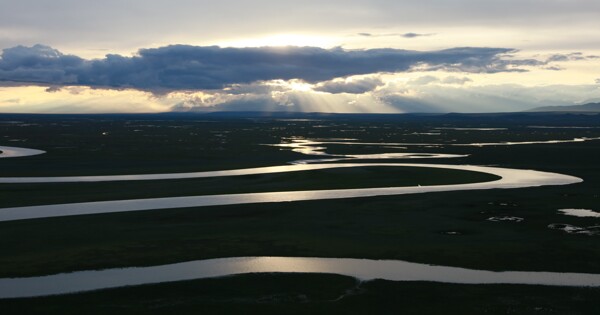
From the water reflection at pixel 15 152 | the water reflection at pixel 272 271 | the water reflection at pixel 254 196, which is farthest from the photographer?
the water reflection at pixel 15 152

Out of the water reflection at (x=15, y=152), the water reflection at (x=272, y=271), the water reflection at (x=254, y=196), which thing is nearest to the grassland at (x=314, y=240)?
the water reflection at (x=272, y=271)

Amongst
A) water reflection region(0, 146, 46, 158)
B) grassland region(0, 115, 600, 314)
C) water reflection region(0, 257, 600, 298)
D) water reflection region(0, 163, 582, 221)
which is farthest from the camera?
water reflection region(0, 146, 46, 158)

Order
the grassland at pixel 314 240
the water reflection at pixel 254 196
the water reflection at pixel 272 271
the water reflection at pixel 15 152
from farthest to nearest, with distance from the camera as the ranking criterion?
1. the water reflection at pixel 15 152
2. the water reflection at pixel 254 196
3. the water reflection at pixel 272 271
4. the grassland at pixel 314 240

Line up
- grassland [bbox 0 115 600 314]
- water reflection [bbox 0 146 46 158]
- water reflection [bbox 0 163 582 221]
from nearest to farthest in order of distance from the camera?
grassland [bbox 0 115 600 314]
water reflection [bbox 0 163 582 221]
water reflection [bbox 0 146 46 158]

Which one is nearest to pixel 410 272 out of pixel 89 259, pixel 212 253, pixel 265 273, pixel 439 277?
pixel 439 277

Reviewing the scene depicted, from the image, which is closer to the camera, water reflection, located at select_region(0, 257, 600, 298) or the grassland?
the grassland

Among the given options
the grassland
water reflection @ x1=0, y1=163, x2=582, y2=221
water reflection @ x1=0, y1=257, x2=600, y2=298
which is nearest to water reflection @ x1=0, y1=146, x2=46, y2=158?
the grassland

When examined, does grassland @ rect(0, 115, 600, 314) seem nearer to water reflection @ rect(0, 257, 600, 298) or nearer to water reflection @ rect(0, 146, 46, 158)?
water reflection @ rect(0, 257, 600, 298)

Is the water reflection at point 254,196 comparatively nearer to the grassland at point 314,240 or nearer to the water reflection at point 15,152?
the grassland at point 314,240

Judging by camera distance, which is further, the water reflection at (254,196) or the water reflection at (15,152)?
the water reflection at (15,152)

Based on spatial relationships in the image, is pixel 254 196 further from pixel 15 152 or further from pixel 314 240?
pixel 15 152

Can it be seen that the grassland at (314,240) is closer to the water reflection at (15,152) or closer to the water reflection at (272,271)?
the water reflection at (272,271)

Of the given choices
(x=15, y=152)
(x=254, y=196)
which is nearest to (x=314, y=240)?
(x=254, y=196)
